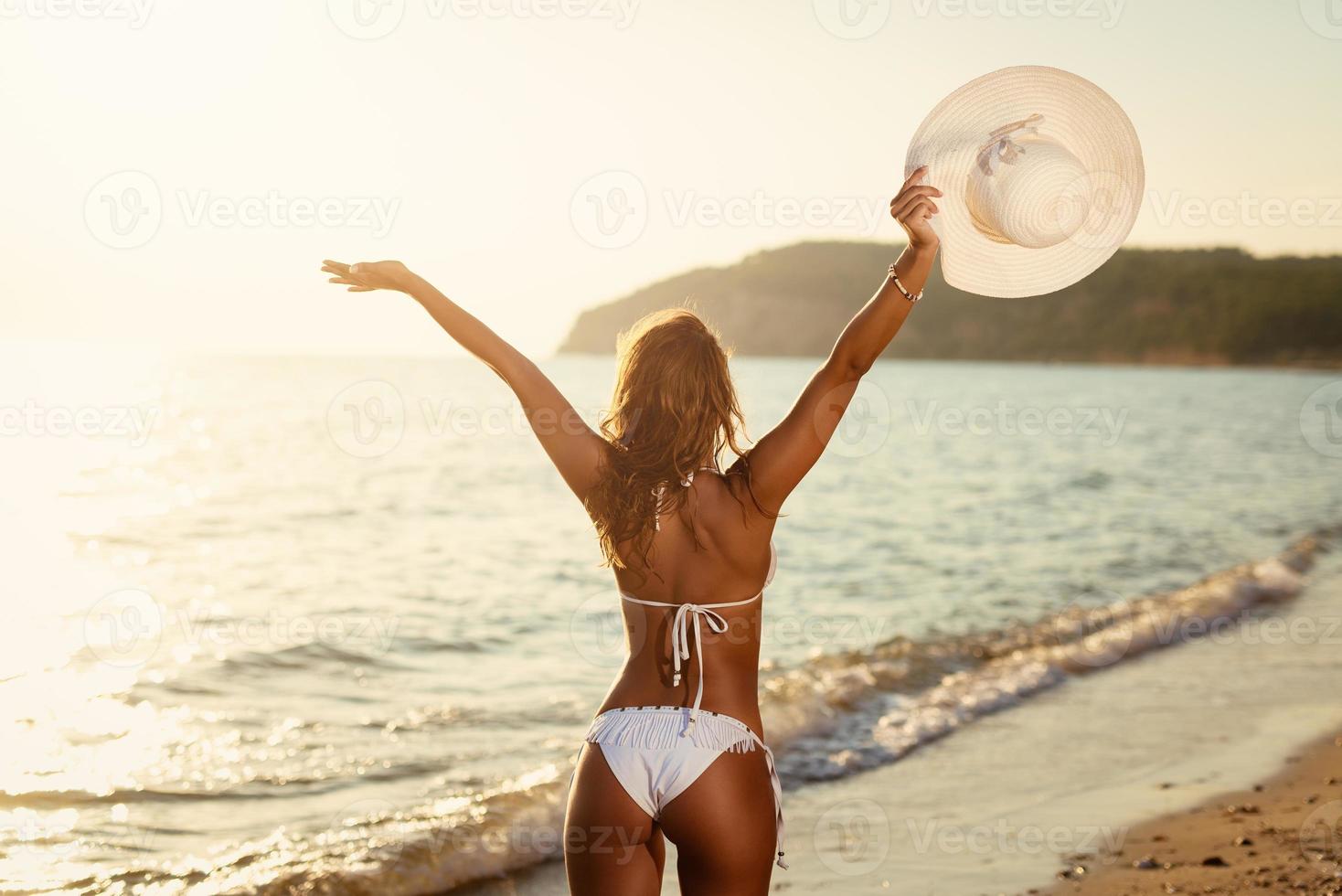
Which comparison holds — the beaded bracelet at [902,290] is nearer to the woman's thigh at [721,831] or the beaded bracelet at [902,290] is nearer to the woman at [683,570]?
the woman at [683,570]

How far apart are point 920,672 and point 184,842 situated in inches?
230

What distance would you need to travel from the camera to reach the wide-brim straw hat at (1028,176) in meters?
2.63

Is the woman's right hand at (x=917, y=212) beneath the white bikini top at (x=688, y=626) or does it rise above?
above

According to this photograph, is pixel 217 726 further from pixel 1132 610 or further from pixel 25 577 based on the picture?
pixel 1132 610

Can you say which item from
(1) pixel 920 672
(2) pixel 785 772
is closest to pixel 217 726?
(2) pixel 785 772

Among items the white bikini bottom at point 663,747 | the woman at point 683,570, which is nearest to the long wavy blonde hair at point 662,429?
the woman at point 683,570

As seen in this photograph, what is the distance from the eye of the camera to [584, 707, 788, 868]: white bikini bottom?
7.69ft

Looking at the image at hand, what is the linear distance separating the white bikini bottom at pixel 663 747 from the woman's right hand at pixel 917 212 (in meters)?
1.10

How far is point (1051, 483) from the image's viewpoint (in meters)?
23.3

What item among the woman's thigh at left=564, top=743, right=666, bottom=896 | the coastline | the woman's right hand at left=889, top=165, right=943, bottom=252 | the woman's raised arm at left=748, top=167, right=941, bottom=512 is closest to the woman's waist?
the woman's thigh at left=564, top=743, right=666, bottom=896

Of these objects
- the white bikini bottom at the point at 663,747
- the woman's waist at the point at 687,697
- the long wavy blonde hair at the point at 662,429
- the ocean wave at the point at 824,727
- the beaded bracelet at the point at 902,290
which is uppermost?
the beaded bracelet at the point at 902,290

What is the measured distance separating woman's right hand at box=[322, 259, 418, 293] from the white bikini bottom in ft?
3.49

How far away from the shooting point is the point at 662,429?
240cm

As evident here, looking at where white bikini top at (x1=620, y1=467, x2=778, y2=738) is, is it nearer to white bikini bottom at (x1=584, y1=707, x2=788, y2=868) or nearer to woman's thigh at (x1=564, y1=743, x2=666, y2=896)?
white bikini bottom at (x1=584, y1=707, x2=788, y2=868)
